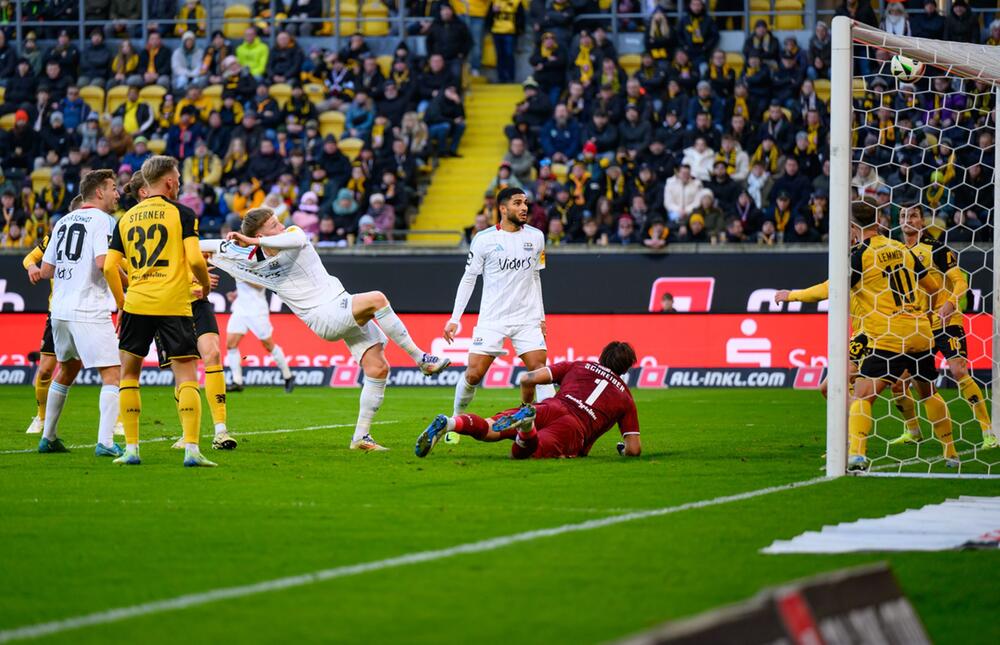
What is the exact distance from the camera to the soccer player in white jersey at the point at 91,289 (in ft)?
39.4

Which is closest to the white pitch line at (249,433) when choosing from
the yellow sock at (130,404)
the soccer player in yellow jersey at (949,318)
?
the yellow sock at (130,404)

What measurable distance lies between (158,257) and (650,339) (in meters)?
12.7

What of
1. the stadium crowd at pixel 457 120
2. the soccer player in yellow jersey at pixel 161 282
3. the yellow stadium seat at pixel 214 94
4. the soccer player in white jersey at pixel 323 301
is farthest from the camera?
the yellow stadium seat at pixel 214 94

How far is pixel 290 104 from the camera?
2870 centimetres

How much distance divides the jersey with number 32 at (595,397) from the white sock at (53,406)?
4.24 meters

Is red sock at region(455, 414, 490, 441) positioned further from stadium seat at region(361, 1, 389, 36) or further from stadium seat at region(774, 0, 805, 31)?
stadium seat at region(361, 1, 389, 36)

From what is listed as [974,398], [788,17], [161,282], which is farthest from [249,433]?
[788,17]

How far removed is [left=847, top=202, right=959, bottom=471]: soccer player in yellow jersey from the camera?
447 inches

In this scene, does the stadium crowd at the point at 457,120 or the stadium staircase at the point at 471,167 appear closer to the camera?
the stadium crowd at the point at 457,120

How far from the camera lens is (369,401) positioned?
41.7 feet

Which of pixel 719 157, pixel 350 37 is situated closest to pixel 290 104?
pixel 350 37

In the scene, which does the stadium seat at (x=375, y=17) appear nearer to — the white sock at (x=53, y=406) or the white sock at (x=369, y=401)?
the white sock at (x=369, y=401)

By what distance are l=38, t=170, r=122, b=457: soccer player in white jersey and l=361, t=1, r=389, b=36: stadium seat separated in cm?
1908

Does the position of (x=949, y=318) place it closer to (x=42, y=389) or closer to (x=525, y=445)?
(x=525, y=445)
